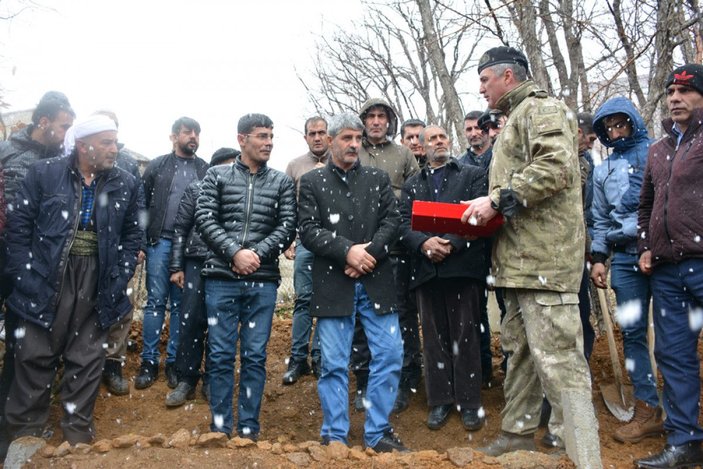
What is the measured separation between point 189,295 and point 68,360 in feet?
4.08

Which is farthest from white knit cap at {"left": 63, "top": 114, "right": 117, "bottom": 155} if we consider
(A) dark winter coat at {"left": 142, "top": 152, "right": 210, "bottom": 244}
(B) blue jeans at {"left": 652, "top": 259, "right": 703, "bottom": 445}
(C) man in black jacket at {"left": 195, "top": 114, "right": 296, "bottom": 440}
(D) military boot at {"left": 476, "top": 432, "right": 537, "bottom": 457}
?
(B) blue jeans at {"left": 652, "top": 259, "right": 703, "bottom": 445}

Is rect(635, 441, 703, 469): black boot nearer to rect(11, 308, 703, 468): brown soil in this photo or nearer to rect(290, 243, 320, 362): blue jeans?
rect(11, 308, 703, 468): brown soil

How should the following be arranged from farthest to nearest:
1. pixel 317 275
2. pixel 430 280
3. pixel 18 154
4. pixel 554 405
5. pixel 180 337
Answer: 1. pixel 180 337
2. pixel 18 154
3. pixel 430 280
4. pixel 317 275
5. pixel 554 405

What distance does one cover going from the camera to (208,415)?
5.04 meters

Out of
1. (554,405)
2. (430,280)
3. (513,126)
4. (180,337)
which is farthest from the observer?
(180,337)

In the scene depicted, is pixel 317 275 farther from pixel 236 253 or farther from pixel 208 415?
pixel 208 415

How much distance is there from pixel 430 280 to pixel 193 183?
98.5 inches

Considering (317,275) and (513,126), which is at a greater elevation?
(513,126)

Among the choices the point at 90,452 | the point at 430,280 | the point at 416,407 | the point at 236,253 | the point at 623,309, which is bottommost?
the point at 416,407

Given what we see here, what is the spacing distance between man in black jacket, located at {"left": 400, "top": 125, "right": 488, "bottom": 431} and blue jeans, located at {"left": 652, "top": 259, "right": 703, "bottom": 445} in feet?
4.17

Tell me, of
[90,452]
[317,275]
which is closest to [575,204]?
[317,275]

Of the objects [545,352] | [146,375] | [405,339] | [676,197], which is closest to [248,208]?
[405,339]

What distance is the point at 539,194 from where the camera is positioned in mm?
3314

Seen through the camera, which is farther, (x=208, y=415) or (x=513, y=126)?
(x=208, y=415)
